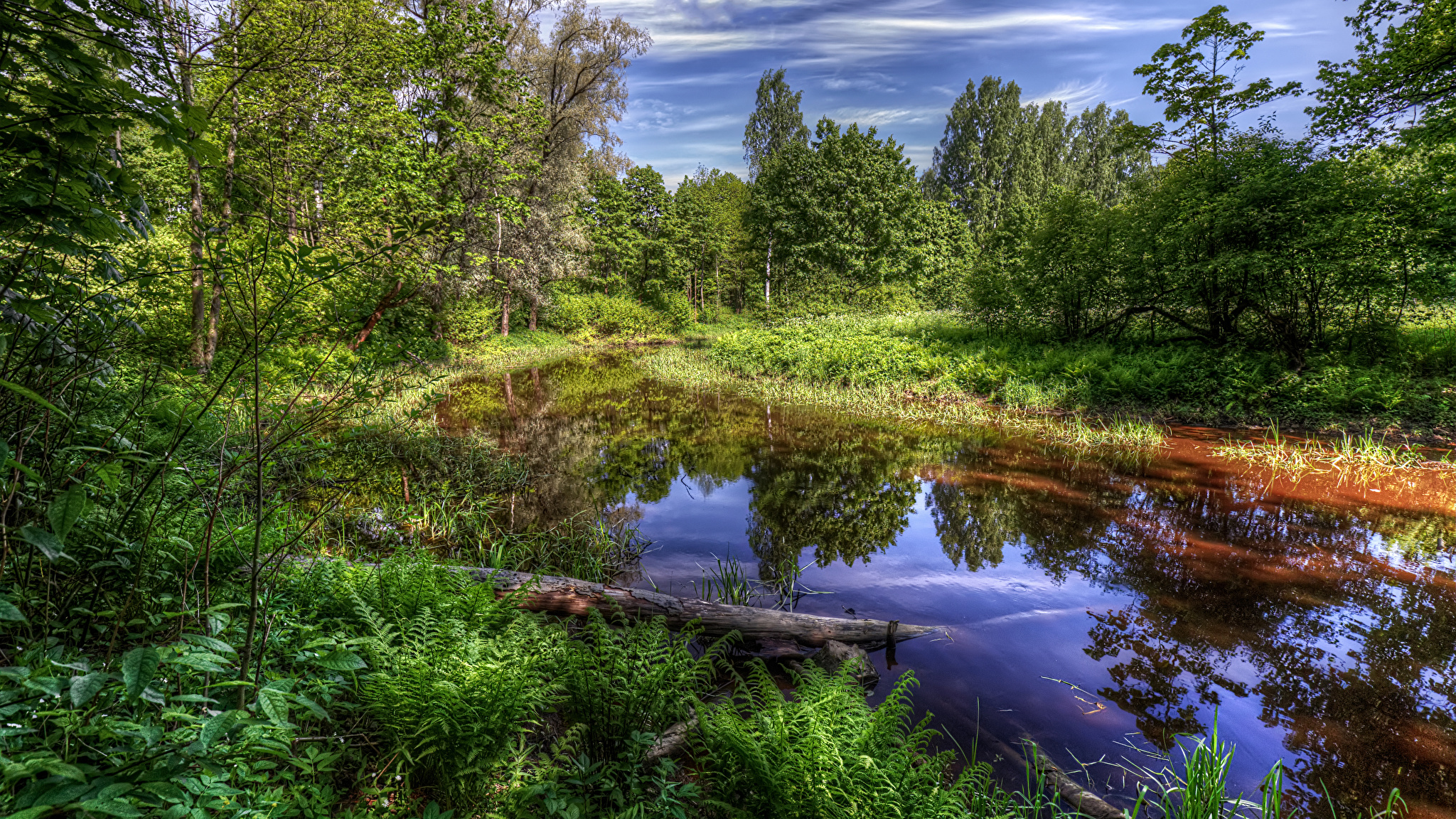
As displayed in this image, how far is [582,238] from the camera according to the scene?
25.4m

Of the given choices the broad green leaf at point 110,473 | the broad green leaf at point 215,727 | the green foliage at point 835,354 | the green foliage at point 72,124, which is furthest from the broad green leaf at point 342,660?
the green foliage at point 835,354

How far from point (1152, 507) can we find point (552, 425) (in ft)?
32.4

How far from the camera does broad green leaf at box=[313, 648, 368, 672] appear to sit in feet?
5.75

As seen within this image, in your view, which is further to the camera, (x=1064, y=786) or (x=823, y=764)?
(x=1064, y=786)

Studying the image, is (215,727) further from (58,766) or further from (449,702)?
(449,702)

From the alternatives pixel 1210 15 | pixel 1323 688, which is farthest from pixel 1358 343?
pixel 1323 688

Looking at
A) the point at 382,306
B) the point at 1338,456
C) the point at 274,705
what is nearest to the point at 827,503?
the point at 382,306

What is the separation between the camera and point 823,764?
93.2 inches

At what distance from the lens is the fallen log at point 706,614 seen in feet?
13.2

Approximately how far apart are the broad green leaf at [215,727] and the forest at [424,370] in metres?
0.01

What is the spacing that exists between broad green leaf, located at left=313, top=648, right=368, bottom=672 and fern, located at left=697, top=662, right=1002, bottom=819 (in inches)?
57.0

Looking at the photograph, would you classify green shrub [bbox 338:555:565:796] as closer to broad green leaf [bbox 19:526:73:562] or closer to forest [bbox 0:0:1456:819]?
forest [bbox 0:0:1456:819]

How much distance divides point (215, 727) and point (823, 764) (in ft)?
6.71

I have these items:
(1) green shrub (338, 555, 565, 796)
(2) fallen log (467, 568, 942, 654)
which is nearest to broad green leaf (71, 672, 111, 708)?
(1) green shrub (338, 555, 565, 796)
